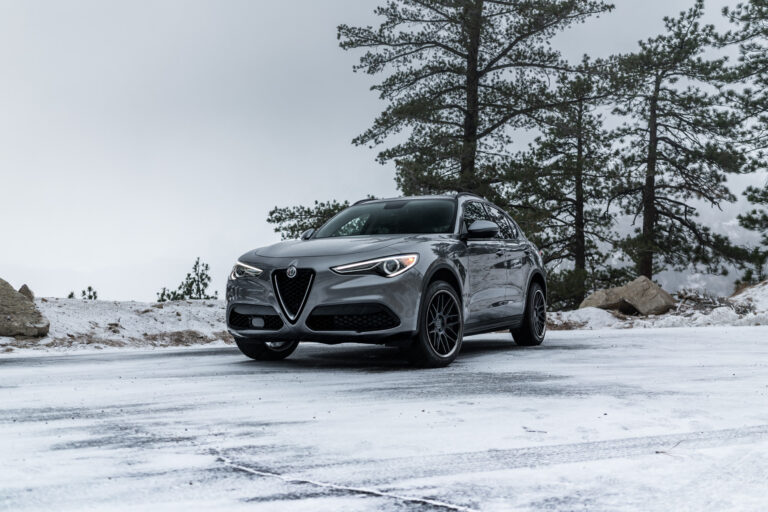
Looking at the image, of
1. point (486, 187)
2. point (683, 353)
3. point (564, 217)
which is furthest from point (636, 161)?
point (683, 353)

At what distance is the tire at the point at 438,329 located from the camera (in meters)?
7.21

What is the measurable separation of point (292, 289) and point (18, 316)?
6.20 m

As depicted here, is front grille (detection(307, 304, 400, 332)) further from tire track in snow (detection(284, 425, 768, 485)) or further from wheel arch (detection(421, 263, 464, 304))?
tire track in snow (detection(284, 425, 768, 485))

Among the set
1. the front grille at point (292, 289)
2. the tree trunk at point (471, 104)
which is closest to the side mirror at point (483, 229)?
the front grille at point (292, 289)

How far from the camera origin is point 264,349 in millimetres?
8523

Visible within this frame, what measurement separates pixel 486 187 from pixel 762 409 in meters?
18.9

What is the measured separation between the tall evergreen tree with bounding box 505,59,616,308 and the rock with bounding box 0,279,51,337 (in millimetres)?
15419

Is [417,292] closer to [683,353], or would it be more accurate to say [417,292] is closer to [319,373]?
[319,373]

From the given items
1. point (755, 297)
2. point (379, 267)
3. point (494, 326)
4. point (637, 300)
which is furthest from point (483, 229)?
point (755, 297)

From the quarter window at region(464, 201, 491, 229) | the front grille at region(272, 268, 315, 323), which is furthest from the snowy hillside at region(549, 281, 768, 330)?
the front grille at region(272, 268, 315, 323)

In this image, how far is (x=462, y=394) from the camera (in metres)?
5.68

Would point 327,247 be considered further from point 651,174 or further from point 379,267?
point 651,174

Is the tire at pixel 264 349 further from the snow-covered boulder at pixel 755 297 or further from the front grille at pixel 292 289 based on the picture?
the snow-covered boulder at pixel 755 297

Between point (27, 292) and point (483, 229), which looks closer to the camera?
point (483, 229)
